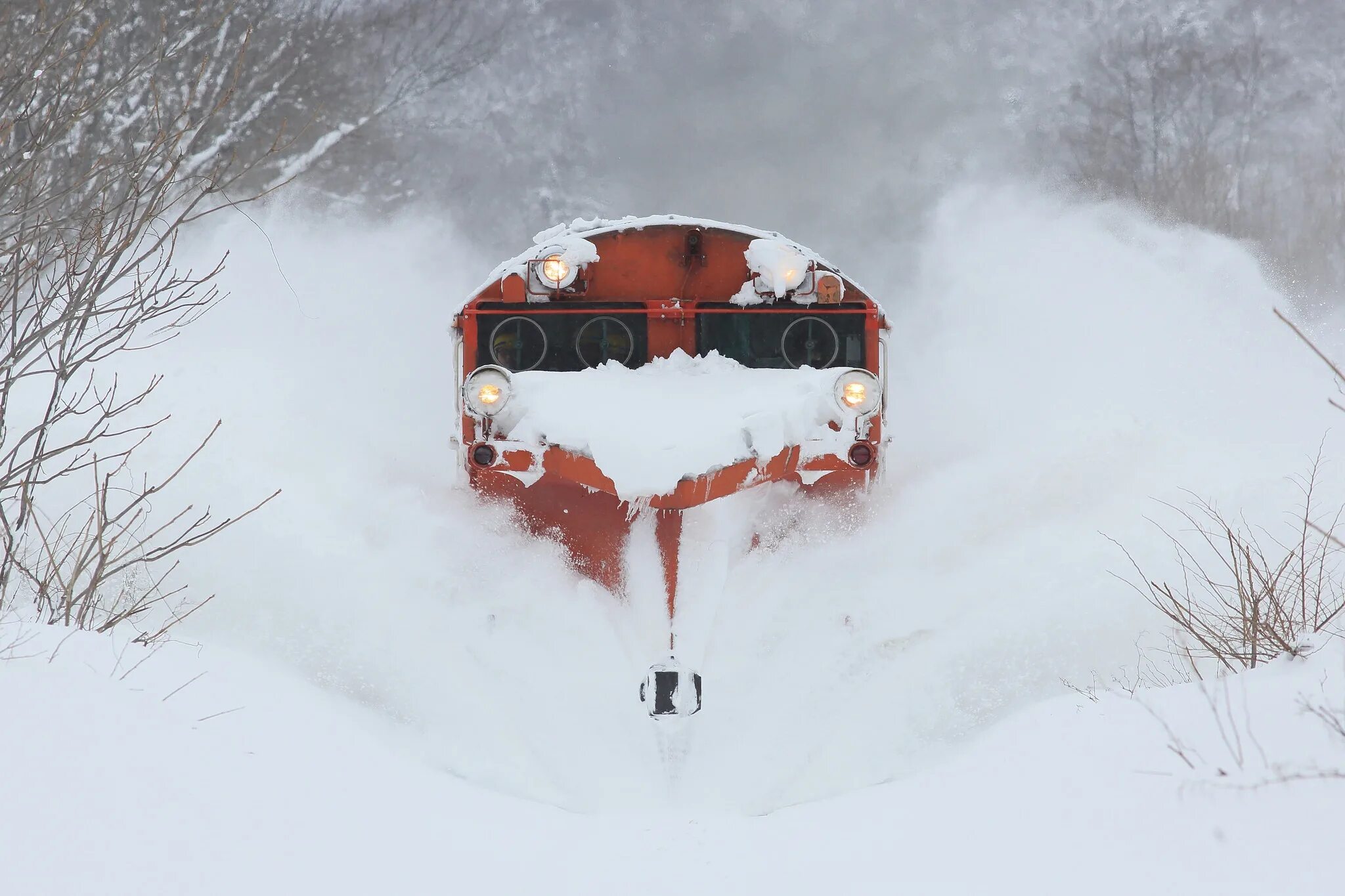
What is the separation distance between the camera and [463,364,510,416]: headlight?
467cm

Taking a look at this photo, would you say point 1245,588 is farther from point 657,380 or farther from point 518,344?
point 518,344

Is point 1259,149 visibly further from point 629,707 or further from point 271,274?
point 629,707

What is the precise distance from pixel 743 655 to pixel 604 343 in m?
1.78

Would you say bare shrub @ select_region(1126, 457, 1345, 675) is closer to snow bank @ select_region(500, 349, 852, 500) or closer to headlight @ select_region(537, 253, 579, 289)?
snow bank @ select_region(500, 349, 852, 500)

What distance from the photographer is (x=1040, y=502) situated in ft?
20.3

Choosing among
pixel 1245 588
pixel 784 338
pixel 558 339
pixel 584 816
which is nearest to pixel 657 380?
pixel 558 339

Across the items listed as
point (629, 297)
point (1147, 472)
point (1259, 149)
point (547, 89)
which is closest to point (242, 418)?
point (629, 297)

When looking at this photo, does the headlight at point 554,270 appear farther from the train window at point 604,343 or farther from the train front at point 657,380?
the train window at point 604,343

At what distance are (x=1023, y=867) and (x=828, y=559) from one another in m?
2.84

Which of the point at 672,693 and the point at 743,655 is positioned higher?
the point at 743,655

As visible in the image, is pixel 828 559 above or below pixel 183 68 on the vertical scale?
below

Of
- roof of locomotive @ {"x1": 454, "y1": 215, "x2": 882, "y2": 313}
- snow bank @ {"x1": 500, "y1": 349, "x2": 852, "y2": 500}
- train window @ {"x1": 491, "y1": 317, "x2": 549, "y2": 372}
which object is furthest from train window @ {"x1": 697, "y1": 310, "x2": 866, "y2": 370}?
train window @ {"x1": 491, "y1": 317, "x2": 549, "y2": 372}

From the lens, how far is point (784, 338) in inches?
209

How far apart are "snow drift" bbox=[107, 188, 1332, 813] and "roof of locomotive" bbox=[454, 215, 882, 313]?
1.20 metres
